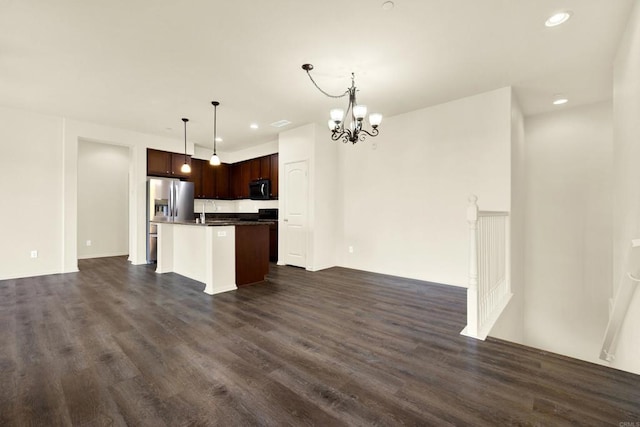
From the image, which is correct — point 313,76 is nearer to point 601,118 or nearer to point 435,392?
point 435,392

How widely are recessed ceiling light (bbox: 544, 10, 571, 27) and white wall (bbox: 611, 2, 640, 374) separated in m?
0.44

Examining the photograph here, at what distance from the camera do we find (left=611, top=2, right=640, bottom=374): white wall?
7.22 ft

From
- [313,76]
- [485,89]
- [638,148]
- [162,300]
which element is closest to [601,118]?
[485,89]

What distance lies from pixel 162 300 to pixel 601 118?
276 inches

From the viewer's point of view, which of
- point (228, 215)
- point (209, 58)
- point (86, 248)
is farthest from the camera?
point (228, 215)

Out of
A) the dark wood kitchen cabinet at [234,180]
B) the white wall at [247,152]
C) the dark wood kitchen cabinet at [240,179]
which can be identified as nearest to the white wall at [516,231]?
the white wall at [247,152]

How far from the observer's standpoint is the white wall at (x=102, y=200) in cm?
657

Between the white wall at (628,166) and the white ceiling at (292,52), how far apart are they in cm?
25

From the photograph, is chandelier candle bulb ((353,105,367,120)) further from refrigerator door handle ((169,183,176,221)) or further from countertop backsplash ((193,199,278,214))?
refrigerator door handle ((169,183,176,221))

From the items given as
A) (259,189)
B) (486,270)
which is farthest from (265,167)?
(486,270)

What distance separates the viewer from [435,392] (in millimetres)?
1715

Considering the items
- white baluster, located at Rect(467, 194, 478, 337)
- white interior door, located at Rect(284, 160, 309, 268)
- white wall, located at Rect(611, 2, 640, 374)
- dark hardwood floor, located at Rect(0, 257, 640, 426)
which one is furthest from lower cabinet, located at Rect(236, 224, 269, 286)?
white wall, located at Rect(611, 2, 640, 374)

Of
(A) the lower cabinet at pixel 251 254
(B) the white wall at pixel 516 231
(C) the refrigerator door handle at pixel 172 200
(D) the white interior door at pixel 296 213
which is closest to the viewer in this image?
(B) the white wall at pixel 516 231

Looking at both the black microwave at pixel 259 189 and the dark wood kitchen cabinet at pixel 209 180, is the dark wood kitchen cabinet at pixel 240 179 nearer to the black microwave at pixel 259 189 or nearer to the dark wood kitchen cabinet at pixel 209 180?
the dark wood kitchen cabinet at pixel 209 180
